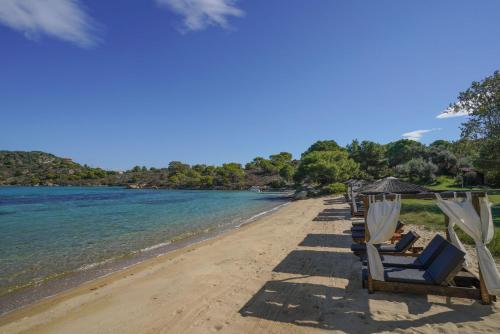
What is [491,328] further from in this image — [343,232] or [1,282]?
[1,282]

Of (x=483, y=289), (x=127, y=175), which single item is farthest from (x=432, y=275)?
(x=127, y=175)

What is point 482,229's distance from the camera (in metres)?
4.79

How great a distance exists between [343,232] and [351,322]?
7.90m

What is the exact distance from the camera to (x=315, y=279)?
670 cm

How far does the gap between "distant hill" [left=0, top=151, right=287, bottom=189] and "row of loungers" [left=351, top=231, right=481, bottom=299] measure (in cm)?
7439

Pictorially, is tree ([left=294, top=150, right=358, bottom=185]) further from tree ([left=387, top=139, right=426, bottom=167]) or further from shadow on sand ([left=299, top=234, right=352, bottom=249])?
shadow on sand ([left=299, top=234, right=352, bottom=249])

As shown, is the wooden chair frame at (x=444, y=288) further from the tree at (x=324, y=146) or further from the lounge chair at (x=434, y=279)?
the tree at (x=324, y=146)

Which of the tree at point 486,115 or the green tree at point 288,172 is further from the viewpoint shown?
the green tree at point 288,172

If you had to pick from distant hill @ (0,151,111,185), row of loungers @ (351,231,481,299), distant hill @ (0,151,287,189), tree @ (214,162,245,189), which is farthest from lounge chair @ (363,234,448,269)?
distant hill @ (0,151,111,185)

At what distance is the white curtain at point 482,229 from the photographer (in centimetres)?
470

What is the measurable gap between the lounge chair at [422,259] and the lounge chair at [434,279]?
0.10 meters

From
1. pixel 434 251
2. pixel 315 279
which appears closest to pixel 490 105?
pixel 434 251

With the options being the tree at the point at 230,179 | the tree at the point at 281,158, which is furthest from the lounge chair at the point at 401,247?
the tree at the point at 281,158

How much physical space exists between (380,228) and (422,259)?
4.86 feet
